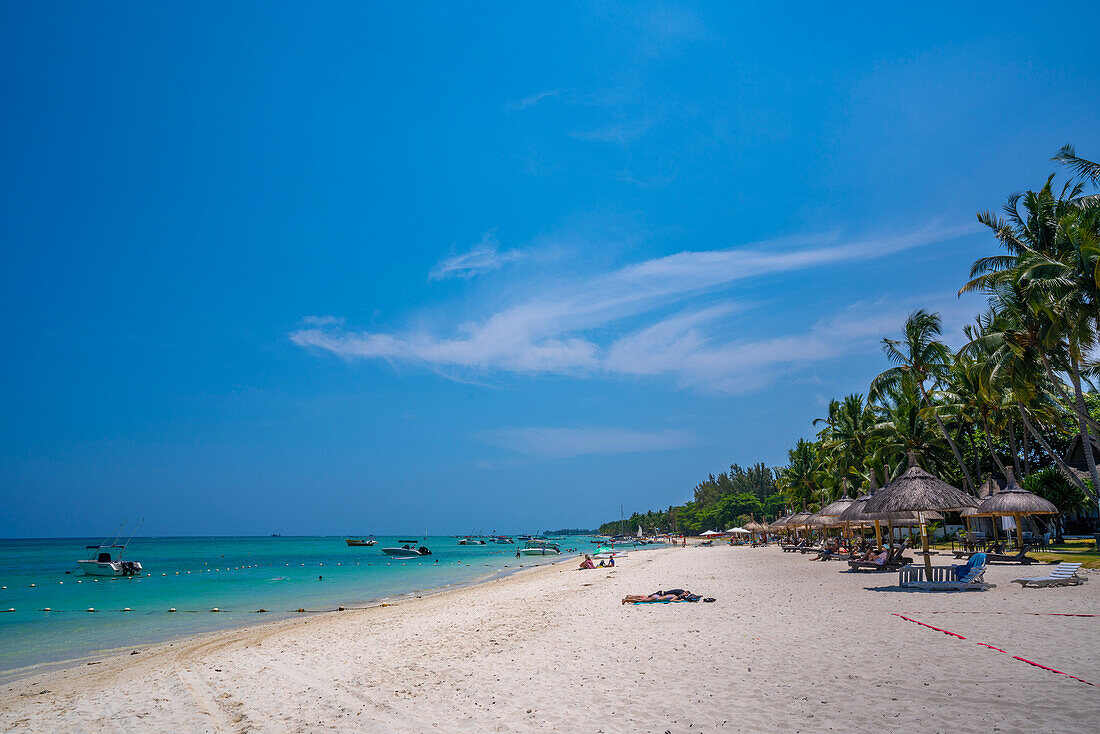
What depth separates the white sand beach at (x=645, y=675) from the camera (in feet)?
18.2

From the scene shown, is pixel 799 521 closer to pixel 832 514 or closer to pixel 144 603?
pixel 832 514

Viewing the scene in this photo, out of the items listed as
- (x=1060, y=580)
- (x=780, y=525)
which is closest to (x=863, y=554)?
(x=1060, y=580)

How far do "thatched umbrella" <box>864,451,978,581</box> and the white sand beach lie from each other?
9.13ft

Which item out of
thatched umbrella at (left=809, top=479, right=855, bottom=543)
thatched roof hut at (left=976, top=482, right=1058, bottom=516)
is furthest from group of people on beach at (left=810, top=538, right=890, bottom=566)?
thatched roof hut at (left=976, top=482, right=1058, bottom=516)

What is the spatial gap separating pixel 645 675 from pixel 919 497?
12.1m

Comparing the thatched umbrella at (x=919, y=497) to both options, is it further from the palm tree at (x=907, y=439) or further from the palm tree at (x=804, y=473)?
the palm tree at (x=804, y=473)

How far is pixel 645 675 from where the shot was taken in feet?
23.5

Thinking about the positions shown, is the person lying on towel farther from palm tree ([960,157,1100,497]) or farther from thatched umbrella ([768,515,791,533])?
thatched umbrella ([768,515,791,533])

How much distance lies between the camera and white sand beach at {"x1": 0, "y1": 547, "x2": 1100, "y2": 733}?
18.2 feet

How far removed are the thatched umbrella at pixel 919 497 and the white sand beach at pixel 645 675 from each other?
2.78 m

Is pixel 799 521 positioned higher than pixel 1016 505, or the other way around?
pixel 1016 505

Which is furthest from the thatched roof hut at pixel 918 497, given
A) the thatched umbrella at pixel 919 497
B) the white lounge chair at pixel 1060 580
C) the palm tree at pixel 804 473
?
the palm tree at pixel 804 473

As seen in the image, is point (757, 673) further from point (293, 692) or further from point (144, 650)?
point (144, 650)

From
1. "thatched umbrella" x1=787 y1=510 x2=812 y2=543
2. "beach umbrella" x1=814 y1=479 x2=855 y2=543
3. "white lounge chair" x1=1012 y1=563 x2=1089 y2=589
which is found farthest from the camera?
"thatched umbrella" x1=787 y1=510 x2=812 y2=543
